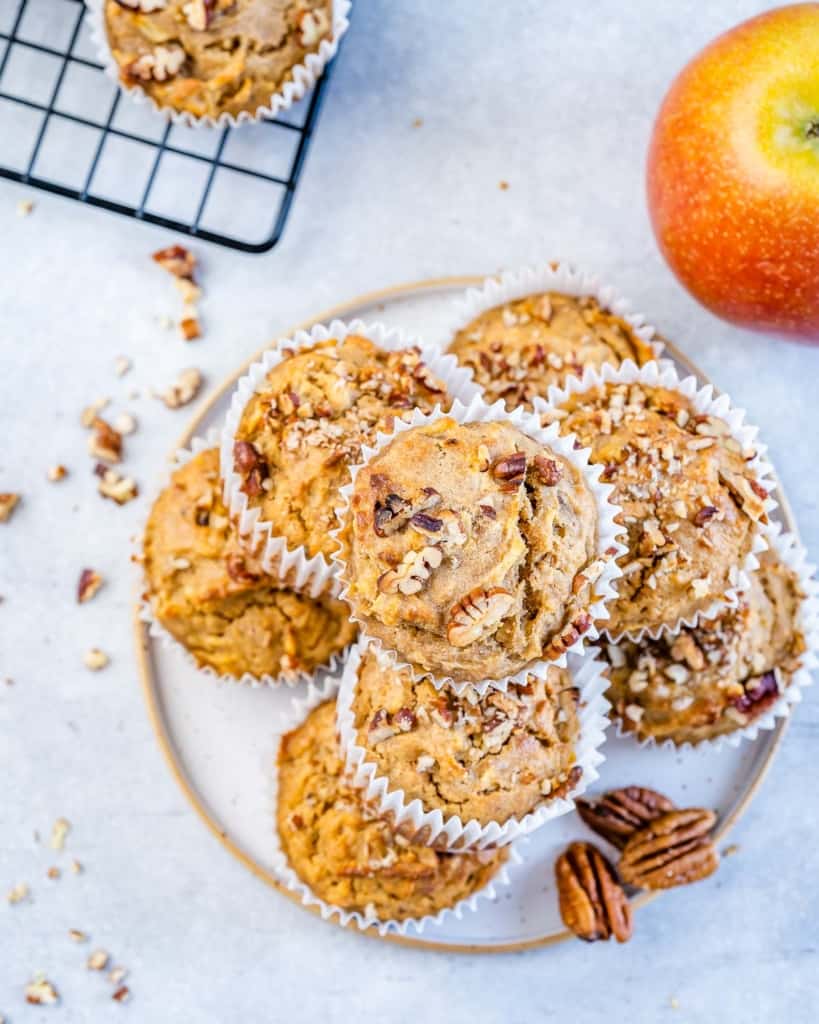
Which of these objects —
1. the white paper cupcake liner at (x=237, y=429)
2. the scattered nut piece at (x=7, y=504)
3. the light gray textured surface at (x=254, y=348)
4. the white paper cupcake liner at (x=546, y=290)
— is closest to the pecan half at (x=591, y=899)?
the light gray textured surface at (x=254, y=348)

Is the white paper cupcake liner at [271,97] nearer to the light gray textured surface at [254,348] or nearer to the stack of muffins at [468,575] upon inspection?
the light gray textured surface at [254,348]

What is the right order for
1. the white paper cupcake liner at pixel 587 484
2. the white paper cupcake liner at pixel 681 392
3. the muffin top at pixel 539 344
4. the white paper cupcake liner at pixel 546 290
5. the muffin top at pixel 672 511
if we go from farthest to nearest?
the white paper cupcake liner at pixel 546 290, the muffin top at pixel 539 344, the white paper cupcake liner at pixel 681 392, the muffin top at pixel 672 511, the white paper cupcake liner at pixel 587 484

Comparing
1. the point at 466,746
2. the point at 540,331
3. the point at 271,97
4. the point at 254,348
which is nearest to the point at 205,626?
the point at 466,746

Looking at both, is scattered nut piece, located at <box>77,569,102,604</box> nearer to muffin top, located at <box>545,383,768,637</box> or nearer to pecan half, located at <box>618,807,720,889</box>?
muffin top, located at <box>545,383,768,637</box>

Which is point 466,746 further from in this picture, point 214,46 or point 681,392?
point 214,46

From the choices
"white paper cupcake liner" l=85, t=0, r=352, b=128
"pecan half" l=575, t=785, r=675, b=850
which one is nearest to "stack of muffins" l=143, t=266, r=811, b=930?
"pecan half" l=575, t=785, r=675, b=850

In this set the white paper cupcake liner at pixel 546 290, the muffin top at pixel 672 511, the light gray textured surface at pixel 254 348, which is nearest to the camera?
the muffin top at pixel 672 511
